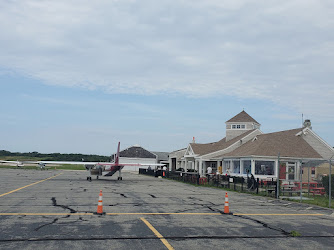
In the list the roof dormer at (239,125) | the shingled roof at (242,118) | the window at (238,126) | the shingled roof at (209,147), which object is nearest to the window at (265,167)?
the shingled roof at (209,147)

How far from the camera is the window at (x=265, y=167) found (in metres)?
35.0

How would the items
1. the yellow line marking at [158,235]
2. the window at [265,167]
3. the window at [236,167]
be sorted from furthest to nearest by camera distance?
the window at [236,167] → the window at [265,167] → the yellow line marking at [158,235]

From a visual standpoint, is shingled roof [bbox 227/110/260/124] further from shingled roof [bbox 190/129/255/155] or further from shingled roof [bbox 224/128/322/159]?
shingled roof [bbox 224/128/322/159]

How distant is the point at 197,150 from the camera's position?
49094mm

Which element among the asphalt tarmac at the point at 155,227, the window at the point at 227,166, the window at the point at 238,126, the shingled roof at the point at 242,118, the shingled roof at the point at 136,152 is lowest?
the asphalt tarmac at the point at 155,227

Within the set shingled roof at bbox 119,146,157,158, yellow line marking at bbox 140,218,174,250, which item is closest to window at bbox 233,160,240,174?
yellow line marking at bbox 140,218,174,250

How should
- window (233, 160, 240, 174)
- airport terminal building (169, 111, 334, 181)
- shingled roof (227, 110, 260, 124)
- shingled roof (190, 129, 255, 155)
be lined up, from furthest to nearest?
shingled roof (227, 110, 260, 124) < shingled roof (190, 129, 255, 155) < window (233, 160, 240, 174) < airport terminal building (169, 111, 334, 181)

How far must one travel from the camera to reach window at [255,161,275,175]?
115 feet

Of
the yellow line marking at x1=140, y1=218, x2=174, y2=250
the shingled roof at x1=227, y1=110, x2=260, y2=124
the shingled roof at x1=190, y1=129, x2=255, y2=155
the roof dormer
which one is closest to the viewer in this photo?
the yellow line marking at x1=140, y1=218, x2=174, y2=250

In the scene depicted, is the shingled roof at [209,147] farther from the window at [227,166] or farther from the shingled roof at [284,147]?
the shingled roof at [284,147]

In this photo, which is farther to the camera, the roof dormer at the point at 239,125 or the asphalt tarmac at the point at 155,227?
the roof dormer at the point at 239,125

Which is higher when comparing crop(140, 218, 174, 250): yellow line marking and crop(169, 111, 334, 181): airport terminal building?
crop(169, 111, 334, 181): airport terminal building

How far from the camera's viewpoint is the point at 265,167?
1384 inches

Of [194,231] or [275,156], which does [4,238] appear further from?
[275,156]
